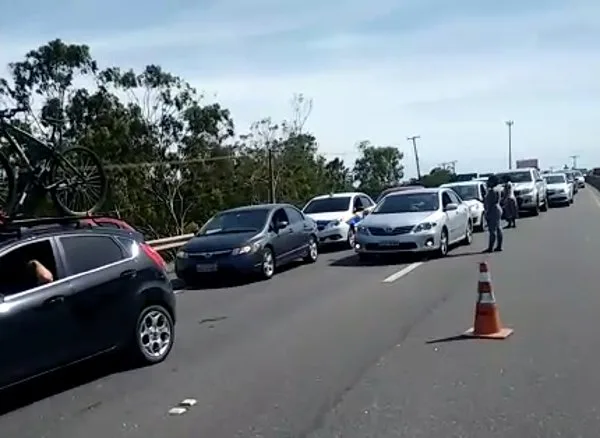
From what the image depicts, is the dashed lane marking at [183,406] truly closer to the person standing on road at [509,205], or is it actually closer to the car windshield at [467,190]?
the person standing on road at [509,205]

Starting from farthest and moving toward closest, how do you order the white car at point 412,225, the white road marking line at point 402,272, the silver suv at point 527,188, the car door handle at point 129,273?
the silver suv at point 527,188 < the white car at point 412,225 < the white road marking line at point 402,272 < the car door handle at point 129,273

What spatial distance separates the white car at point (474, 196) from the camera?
26453 mm

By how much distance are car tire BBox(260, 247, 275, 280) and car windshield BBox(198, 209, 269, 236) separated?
603mm

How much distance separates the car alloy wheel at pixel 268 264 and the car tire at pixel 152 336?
7.66 metres

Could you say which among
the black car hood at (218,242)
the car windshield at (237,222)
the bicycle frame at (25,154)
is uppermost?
the bicycle frame at (25,154)

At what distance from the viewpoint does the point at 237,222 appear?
18.2 meters

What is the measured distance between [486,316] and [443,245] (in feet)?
32.5

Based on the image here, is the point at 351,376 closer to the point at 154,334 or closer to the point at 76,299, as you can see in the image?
the point at 154,334

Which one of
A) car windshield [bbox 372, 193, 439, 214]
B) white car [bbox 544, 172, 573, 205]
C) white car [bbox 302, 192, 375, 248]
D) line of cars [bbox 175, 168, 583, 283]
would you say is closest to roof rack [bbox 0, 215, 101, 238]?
line of cars [bbox 175, 168, 583, 283]

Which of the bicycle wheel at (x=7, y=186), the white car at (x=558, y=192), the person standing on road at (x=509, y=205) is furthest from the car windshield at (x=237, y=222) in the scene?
the white car at (x=558, y=192)

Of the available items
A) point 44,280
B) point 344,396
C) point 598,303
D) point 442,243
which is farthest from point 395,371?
point 442,243

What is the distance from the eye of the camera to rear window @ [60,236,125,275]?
823cm

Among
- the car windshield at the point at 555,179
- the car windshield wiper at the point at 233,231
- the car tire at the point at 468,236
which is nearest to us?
the car windshield wiper at the point at 233,231

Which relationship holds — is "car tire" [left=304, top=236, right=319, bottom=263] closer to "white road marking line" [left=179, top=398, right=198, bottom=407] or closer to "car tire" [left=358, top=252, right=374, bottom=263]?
"car tire" [left=358, top=252, right=374, bottom=263]
